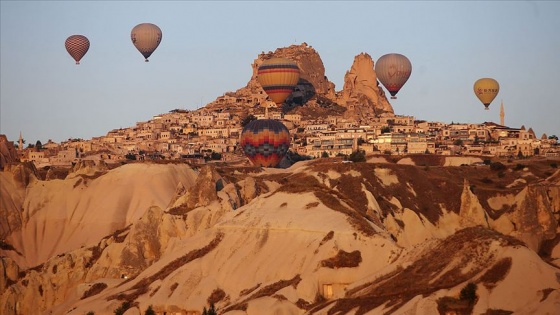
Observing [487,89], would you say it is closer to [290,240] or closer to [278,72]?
[278,72]

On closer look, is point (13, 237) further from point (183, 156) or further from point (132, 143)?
point (132, 143)

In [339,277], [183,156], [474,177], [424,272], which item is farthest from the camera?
[183,156]

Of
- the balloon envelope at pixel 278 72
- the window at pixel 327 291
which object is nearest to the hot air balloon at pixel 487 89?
the balloon envelope at pixel 278 72

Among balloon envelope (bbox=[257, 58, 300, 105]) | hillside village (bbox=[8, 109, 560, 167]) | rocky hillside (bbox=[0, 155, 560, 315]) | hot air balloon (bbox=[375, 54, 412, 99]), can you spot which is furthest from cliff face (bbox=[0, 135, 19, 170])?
hot air balloon (bbox=[375, 54, 412, 99])

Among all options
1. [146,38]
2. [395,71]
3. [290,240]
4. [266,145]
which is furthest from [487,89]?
[290,240]

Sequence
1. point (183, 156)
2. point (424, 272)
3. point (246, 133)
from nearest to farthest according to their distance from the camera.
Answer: point (424, 272), point (246, 133), point (183, 156)

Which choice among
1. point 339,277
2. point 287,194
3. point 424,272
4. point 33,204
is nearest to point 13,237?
point 33,204

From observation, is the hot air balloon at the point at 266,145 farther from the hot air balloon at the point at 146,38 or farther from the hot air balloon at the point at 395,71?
the hot air balloon at the point at 395,71
